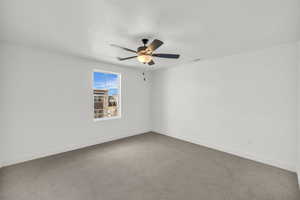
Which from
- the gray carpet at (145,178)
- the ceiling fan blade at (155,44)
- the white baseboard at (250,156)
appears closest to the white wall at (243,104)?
the white baseboard at (250,156)

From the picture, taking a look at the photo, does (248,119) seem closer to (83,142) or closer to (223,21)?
(223,21)

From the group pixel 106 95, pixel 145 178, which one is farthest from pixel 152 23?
pixel 106 95

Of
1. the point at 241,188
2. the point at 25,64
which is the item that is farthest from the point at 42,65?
the point at 241,188

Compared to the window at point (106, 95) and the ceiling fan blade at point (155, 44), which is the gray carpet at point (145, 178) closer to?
the window at point (106, 95)

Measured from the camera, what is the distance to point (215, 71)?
355cm

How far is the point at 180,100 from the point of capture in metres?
4.43

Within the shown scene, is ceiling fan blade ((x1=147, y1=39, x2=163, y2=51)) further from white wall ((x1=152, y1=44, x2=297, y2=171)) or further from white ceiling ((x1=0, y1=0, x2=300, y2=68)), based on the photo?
white wall ((x1=152, y1=44, x2=297, y2=171))

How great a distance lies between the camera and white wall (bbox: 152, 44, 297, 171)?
2.56 metres

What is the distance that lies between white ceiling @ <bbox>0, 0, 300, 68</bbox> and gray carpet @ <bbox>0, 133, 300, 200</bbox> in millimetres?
2481

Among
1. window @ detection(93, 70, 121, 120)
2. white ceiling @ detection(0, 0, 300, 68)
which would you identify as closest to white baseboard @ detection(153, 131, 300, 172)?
white ceiling @ detection(0, 0, 300, 68)

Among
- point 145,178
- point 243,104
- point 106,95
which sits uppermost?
point 106,95

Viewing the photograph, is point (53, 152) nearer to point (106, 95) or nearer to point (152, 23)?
point (106, 95)

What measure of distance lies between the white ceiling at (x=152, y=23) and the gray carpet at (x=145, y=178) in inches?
97.7

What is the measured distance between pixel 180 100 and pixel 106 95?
2522 mm
